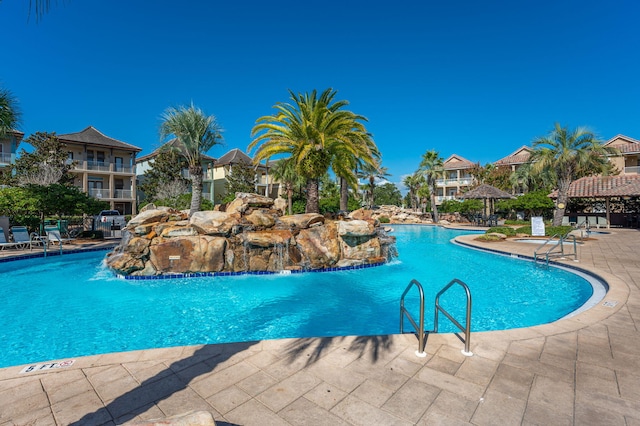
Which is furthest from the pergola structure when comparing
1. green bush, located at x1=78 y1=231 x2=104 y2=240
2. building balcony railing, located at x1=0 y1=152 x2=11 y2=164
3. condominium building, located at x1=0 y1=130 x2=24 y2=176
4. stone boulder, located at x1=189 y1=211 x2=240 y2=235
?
building balcony railing, located at x1=0 y1=152 x2=11 y2=164

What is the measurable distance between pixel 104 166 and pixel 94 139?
10.5 ft

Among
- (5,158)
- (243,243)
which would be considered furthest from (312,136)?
(5,158)

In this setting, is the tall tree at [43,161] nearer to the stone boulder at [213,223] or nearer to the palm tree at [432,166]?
the stone boulder at [213,223]

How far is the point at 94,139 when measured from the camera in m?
33.8

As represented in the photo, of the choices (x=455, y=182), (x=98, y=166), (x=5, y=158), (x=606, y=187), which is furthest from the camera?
(x=455, y=182)

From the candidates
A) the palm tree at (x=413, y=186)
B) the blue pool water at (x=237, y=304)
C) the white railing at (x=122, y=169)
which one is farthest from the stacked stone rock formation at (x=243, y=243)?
the palm tree at (x=413, y=186)

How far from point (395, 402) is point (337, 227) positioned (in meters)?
9.85

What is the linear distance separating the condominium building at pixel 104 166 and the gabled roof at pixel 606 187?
1746 inches

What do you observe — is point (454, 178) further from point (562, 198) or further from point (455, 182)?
point (562, 198)

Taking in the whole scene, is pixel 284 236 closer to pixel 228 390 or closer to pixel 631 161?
pixel 228 390

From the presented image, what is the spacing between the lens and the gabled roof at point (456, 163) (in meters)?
51.0

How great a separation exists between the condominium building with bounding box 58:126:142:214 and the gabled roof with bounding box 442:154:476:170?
45.9 m

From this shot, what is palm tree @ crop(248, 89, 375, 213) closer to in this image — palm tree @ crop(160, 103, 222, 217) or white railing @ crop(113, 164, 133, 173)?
palm tree @ crop(160, 103, 222, 217)

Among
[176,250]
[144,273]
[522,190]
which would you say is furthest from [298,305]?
[522,190]
